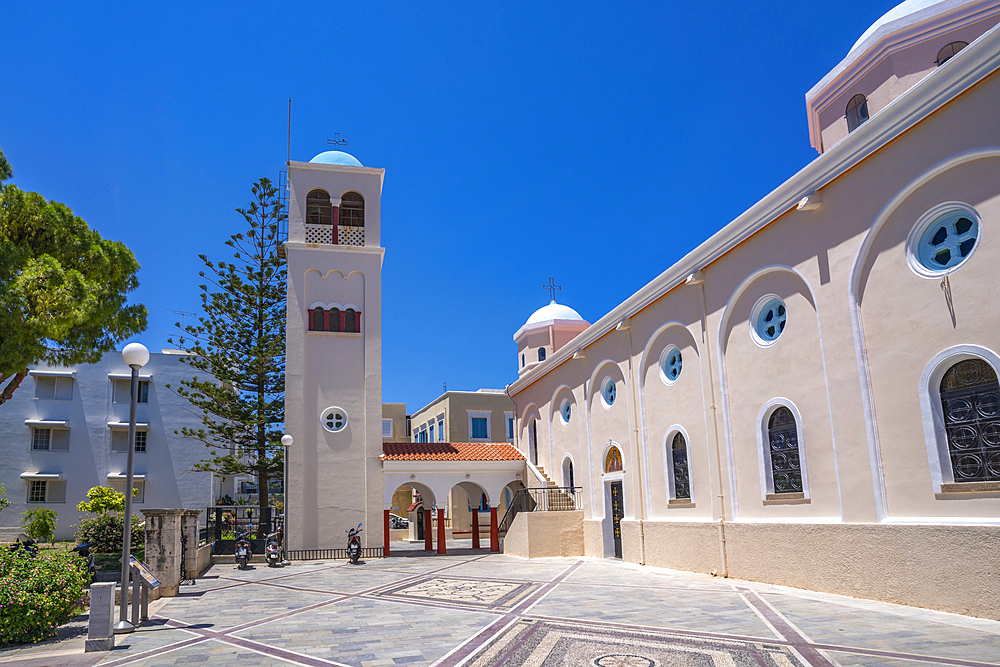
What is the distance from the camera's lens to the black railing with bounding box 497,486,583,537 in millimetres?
19984

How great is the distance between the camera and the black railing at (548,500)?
1998 centimetres

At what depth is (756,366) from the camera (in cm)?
1260

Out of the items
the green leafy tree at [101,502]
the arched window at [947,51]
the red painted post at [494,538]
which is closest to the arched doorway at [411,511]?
the red painted post at [494,538]

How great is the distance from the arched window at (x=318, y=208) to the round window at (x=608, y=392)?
10.1 metres

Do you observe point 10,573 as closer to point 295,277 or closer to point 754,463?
point 754,463

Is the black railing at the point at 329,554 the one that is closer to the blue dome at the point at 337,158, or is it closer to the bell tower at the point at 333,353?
the bell tower at the point at 333,353

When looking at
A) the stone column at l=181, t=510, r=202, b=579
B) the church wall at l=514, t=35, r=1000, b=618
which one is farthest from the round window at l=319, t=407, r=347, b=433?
the church wall at l=514, t=35, r=1000, b=618

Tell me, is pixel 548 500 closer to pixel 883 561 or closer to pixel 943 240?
pixel 883 561

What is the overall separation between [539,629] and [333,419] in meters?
13.7

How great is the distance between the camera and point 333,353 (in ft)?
69.3

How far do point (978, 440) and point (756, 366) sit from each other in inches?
175

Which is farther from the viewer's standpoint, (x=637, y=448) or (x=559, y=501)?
(x=559, y=501)

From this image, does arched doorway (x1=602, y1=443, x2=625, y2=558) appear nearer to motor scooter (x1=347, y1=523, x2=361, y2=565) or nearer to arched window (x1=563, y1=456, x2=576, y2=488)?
arched window (x1=563, y1=456, x2=576, y2=488)

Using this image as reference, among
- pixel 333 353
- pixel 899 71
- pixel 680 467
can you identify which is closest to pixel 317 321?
pixel 333 353
